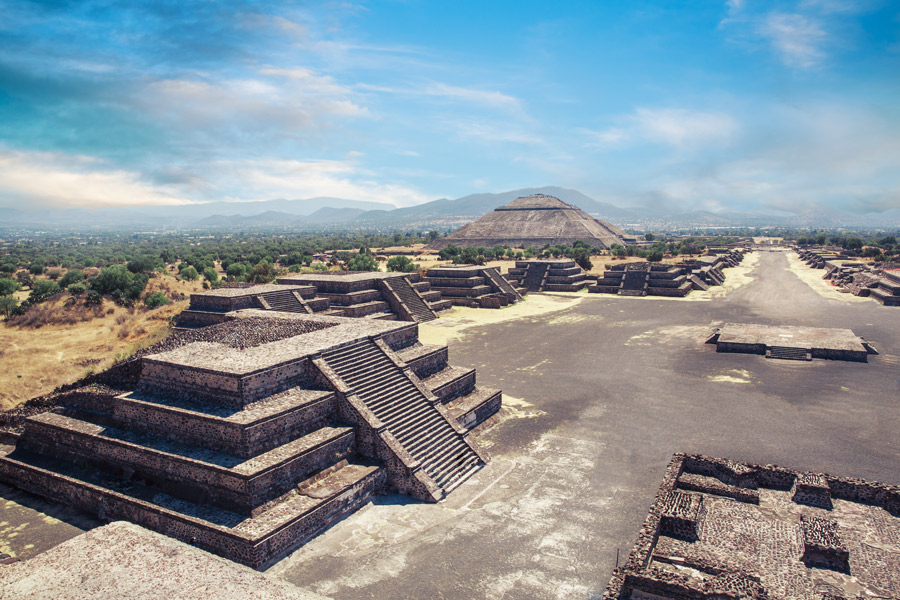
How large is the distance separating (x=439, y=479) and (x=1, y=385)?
2034 centimetres

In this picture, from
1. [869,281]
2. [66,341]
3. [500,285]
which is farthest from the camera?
[869,281]

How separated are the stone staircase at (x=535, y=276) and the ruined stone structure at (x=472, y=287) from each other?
24.2 ft

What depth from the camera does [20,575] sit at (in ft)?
26.6

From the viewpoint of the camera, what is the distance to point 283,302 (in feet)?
87.7

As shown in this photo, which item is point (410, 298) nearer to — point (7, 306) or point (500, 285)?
point (500, 285)

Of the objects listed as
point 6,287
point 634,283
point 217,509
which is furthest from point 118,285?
point 634,283

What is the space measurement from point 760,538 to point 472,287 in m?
33.6

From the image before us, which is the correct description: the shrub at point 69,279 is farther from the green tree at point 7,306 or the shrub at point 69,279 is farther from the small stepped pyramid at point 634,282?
the small stepped pyramid at point 634,282

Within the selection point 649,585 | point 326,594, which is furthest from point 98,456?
point 649,585

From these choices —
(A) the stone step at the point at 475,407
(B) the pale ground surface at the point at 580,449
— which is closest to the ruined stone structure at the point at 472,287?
(B) the pale ground surface at the point at 580,449

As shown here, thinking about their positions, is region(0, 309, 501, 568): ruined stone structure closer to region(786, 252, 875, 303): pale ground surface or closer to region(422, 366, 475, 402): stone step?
region(422, 366, 475, 402): stone step

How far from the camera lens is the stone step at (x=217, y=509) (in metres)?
10.2

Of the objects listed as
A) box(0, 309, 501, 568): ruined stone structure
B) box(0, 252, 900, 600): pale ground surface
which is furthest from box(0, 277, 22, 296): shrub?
box(0, 252, 900, 600): pale ground surface

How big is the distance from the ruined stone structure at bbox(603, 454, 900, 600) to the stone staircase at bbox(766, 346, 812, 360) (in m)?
15.2
